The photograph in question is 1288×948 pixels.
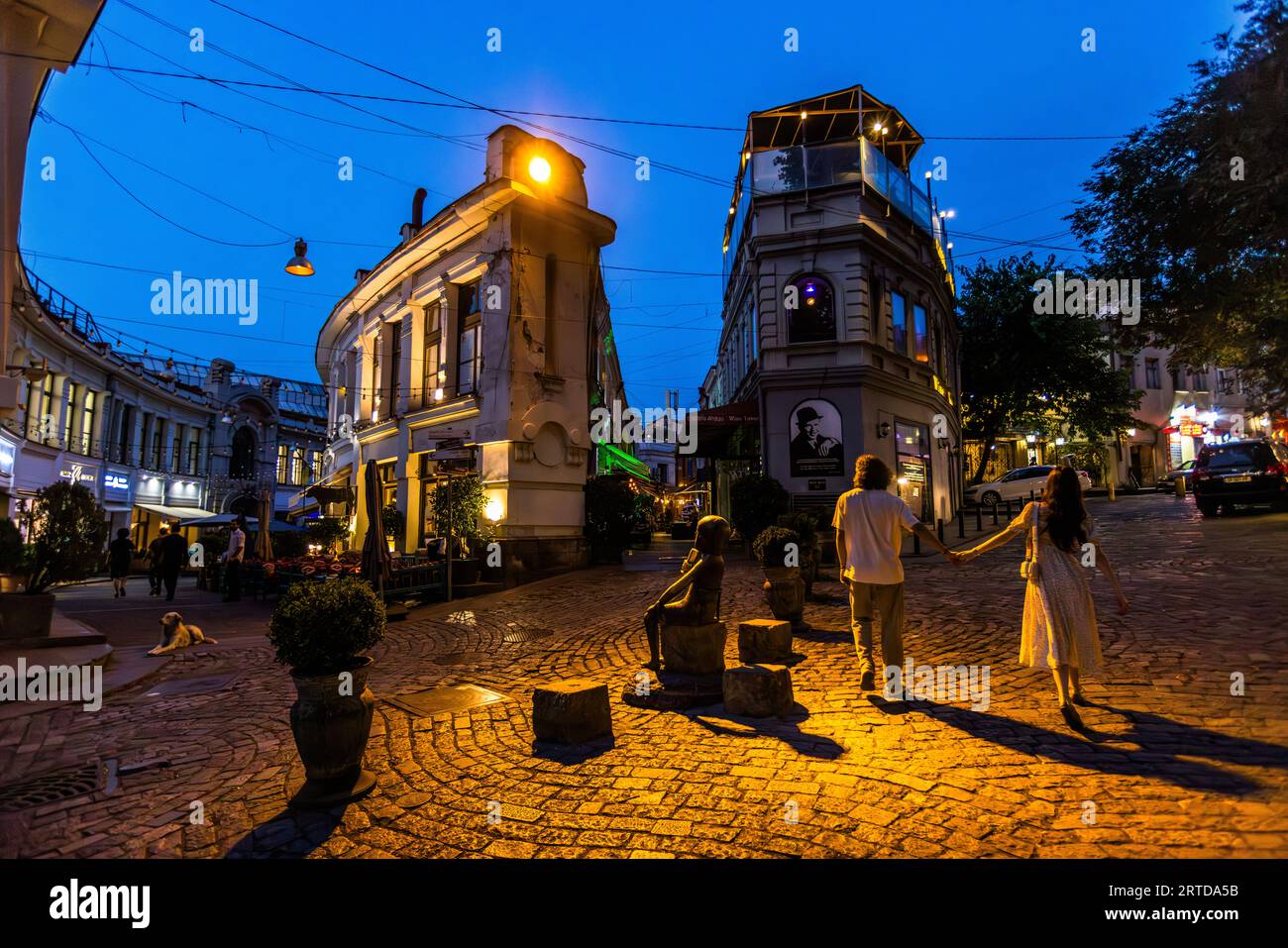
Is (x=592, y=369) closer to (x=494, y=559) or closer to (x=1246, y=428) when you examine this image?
(x=494, y=559)

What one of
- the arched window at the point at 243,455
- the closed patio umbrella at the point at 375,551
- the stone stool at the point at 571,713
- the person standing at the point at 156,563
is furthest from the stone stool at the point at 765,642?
the arched window at the point at 243,455

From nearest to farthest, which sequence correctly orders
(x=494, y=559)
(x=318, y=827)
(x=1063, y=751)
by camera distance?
1. (x=318, y=827)
2. (x=1063, y=751)
3. (x=494, y=559)

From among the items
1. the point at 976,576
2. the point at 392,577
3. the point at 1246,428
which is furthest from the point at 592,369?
the point at 1246,428

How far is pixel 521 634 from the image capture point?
9.15m

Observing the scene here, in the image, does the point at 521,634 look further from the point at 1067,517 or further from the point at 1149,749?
the point at 1149,749

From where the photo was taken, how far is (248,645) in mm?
9328

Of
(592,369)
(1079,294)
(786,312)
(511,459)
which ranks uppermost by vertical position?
(1079,294)

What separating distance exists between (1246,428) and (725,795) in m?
58.7

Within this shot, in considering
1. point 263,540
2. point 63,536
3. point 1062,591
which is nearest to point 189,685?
point 63,536

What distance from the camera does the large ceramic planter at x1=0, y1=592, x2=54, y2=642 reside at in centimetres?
812

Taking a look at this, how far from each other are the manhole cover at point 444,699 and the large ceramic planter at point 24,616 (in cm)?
620

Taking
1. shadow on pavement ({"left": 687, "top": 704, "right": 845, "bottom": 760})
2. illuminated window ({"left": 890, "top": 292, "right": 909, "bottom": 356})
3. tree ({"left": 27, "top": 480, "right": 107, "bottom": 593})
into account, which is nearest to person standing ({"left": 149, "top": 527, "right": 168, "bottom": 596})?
tree ({"left": 27, "top": 480, "right": 107, "bottom": 593})

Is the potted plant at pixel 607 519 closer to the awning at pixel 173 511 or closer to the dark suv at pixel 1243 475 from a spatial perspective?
the dark suv at pixel 1243 475
